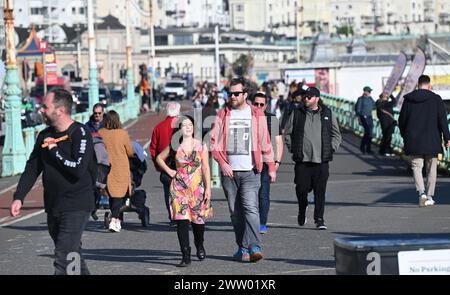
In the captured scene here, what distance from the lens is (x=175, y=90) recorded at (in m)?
111

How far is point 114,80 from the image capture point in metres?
141

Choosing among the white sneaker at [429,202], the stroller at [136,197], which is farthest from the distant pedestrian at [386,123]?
the stroller at [136,197]

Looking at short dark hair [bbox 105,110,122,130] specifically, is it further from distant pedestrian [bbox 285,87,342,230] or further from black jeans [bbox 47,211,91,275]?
black jeans [bbox 47,211,91,275]

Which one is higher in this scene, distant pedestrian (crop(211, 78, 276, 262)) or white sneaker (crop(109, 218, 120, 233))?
distant pedestrian (crop(211, 78, 276, 262))

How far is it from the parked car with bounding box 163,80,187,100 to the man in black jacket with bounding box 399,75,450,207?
296 ft

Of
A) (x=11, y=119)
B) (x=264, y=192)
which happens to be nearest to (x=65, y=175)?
(x=264, y=192)

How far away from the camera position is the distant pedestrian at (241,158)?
1424 cm

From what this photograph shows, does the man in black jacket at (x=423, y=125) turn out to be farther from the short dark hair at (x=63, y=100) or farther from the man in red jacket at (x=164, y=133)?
the short dark hair at (x=63, y=100)

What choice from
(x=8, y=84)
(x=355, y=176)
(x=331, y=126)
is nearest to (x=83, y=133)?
(x=331, y=126)

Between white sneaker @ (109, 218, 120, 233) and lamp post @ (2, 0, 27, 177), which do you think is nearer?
white sneaker @ (109, 218, 120, 233)

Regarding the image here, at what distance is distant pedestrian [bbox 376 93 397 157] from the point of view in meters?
33.0

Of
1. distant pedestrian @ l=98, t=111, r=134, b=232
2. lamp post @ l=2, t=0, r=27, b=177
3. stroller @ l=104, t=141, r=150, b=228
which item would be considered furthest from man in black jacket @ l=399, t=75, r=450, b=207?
lamp post @ l=2, t=0, r=27, b=177

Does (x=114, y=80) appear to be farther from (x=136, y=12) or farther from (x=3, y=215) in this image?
(x=3, y=215)

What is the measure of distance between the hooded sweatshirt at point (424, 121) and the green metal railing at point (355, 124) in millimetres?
7323
